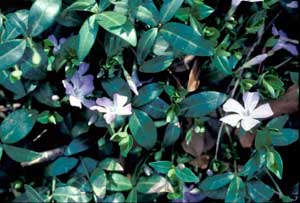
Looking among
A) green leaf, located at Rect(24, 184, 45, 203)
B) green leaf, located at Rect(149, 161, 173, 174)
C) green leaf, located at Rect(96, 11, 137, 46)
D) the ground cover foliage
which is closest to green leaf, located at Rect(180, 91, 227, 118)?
the ground cover foliage

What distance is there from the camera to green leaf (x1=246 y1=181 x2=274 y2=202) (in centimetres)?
113

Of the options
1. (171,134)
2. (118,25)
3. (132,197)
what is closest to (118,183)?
(132,197)

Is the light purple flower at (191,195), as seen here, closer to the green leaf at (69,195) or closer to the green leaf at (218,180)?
the green leaf at (218,180)

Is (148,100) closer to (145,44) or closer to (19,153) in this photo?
(145,44)

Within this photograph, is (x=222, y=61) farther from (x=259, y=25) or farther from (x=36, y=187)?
(x=36, y=187)

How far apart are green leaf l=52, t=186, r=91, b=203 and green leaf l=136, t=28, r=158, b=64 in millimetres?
294

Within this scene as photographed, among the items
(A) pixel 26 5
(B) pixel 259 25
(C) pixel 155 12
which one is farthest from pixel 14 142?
(B) pixel 259 25

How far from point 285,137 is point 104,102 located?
0.35 m

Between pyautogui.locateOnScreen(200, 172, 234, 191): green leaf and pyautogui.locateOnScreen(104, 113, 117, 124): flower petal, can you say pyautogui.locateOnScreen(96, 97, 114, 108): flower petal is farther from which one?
pyautogui.locateOnScreen(200, 172, 234, 191): green leaf

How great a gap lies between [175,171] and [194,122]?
0.32ft

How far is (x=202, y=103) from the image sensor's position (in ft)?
3.42

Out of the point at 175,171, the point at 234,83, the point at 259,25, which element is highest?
the point at 259,25

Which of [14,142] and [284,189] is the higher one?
[14,142]

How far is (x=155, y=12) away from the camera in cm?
93
